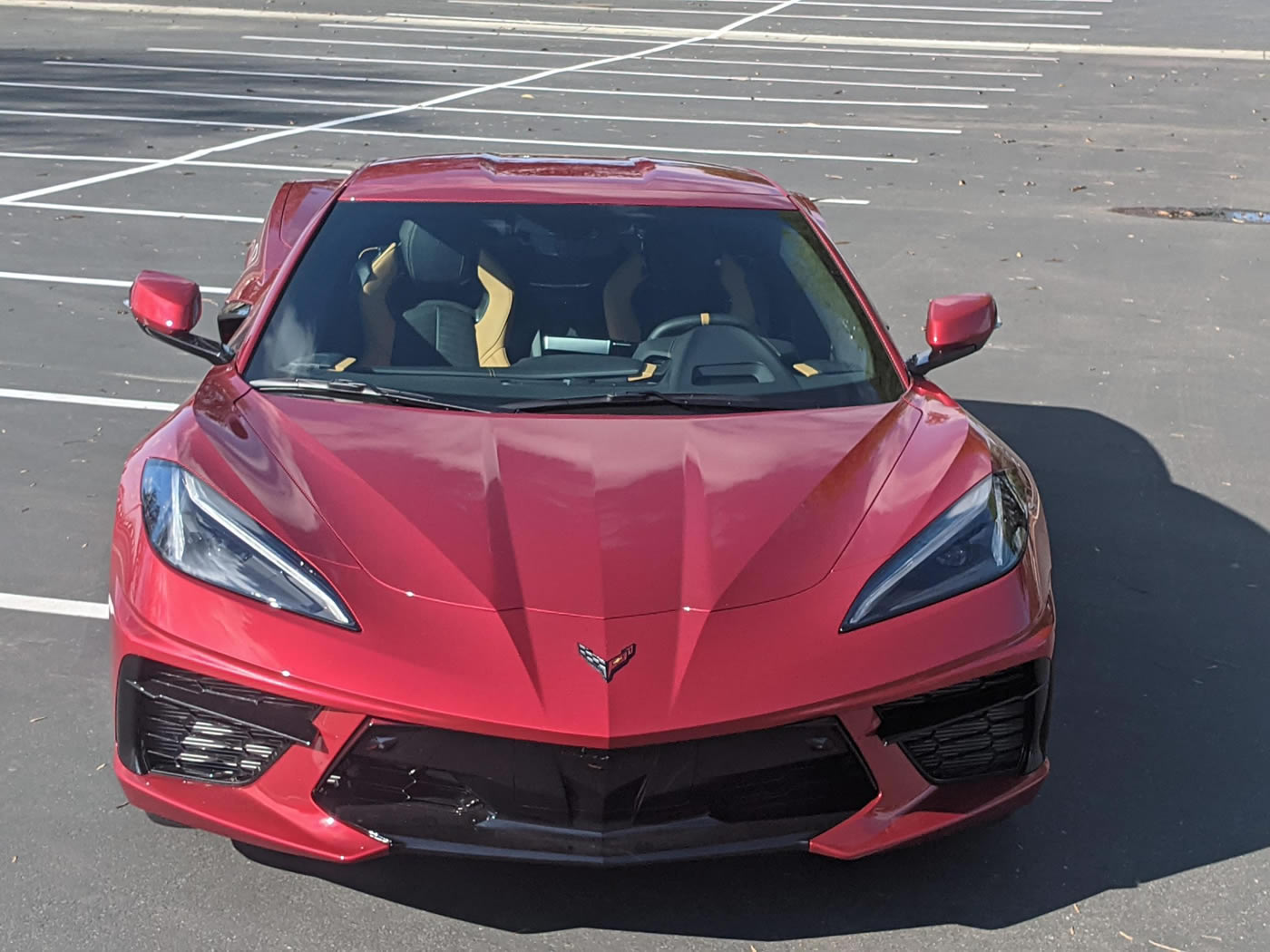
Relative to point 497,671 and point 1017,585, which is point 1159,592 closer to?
point 1017,585

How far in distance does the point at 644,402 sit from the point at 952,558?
1004 millimetres

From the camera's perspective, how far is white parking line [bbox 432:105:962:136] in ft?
54.9

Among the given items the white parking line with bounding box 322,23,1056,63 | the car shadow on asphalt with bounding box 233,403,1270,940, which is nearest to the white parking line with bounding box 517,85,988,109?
the white parking line with bounding box 322,23,1056,63

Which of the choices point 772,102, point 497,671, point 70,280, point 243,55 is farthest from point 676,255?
point 243,55

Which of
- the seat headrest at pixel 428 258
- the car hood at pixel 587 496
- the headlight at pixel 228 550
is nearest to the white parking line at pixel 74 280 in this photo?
the seat headrest at pixel 428 258

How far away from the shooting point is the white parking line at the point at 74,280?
9102 millimetres

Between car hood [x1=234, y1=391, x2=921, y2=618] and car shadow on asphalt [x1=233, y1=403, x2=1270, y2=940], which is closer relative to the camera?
car hood [x1=234, y1=391, x2=921, y2=618]

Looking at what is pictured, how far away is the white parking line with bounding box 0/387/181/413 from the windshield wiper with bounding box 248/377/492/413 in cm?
303

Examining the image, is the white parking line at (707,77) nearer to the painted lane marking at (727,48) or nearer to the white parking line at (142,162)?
the painted lane marking at (727,48)

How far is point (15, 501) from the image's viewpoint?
571 cm

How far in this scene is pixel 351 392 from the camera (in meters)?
3.95

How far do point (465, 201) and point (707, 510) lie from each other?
1.71 metres

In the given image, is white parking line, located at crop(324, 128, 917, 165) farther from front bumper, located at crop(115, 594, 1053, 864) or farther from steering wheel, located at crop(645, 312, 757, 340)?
front bumper, located at crop(115, 594, 1053, 864)

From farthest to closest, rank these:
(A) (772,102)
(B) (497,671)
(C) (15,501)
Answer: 1. (A) (772,102)
2. (C) (15,501)
3. (B) (497,671)
